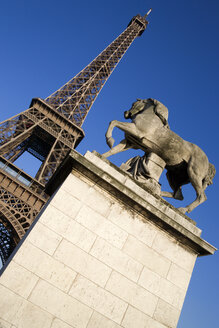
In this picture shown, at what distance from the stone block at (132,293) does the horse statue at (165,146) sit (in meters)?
2.12

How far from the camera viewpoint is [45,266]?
3996mm

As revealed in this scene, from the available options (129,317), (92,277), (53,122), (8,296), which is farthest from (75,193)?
(53,122)

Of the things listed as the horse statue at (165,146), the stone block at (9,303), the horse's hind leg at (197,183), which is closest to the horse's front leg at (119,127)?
the horse statue at (165,146)

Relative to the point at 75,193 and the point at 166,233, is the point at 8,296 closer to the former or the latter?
the point at 75,193

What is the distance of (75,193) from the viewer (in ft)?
15.3

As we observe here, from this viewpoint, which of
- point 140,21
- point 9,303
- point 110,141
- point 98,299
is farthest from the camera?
point 140,21

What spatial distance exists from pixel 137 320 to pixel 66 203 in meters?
2.08

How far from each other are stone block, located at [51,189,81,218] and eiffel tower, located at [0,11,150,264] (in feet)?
37.3

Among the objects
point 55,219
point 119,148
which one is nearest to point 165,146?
point 119,148

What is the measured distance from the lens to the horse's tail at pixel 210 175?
6.53m

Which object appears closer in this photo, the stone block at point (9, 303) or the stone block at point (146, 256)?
the stone block at point (9, 303)

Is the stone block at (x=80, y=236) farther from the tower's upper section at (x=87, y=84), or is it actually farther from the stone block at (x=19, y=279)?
the tower's upper section at (x=87, y=84)

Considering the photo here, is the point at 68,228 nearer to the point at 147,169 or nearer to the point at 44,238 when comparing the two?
the point at 44,238

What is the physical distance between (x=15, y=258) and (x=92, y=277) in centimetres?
116
